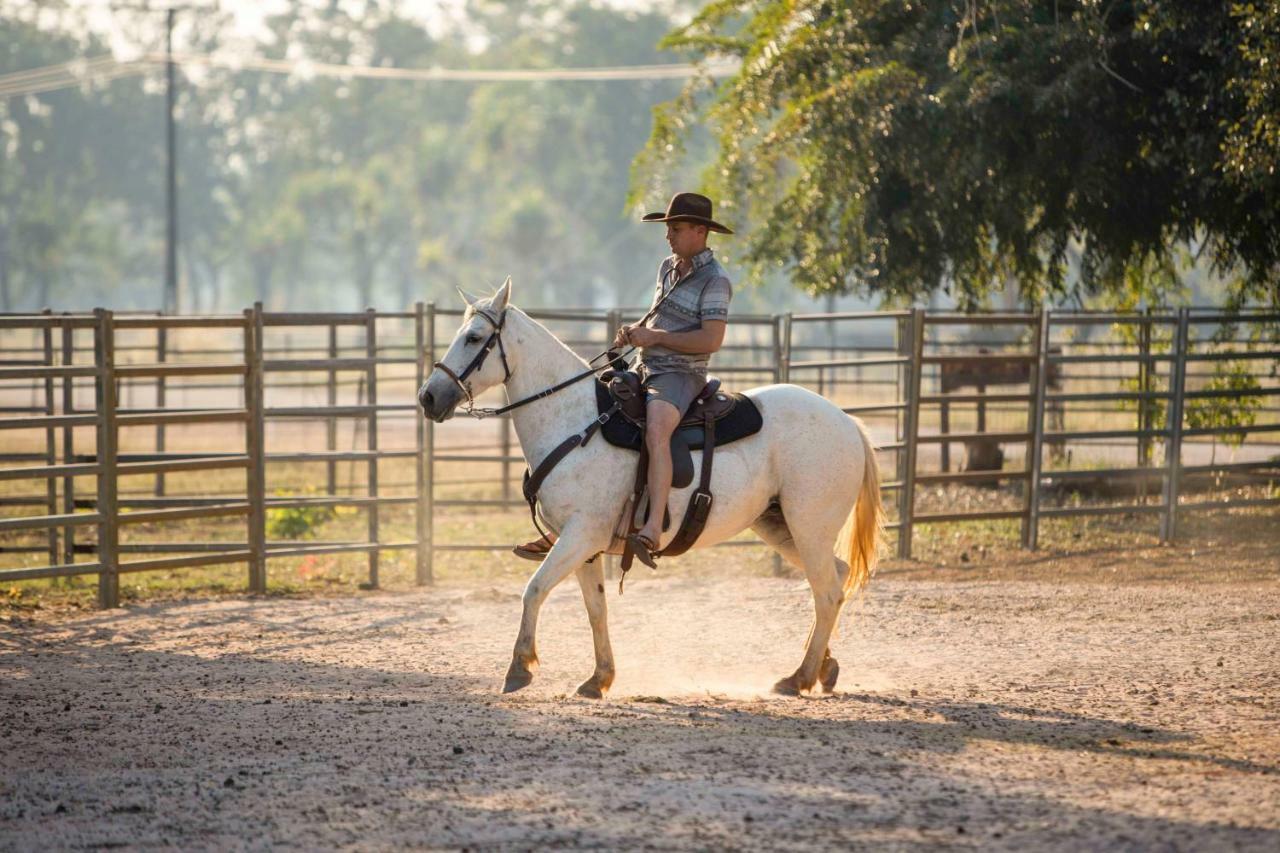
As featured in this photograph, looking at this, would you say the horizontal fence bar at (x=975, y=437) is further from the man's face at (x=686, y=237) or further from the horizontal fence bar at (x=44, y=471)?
the horizontal fence bar at (x=44, y=471)

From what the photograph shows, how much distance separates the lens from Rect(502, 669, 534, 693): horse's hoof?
21.8 feet

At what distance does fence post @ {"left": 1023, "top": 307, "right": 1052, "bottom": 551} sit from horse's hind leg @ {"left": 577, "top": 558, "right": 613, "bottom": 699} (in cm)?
569

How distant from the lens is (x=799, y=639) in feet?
27.8

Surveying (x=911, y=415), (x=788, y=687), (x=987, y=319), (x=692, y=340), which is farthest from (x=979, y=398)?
(x=692, y=340)

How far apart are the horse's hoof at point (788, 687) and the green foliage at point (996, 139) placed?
604cm

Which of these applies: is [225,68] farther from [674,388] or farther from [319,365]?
[674,388]

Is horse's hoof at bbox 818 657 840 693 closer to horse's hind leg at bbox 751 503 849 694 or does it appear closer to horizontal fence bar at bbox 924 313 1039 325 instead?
horse's hind leg at bbox 751 503 849 694

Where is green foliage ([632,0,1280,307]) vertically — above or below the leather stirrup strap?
above

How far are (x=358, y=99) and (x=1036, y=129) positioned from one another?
68.0 metres

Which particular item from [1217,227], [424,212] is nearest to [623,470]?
[1217,227]

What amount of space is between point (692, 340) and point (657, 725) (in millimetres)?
1768

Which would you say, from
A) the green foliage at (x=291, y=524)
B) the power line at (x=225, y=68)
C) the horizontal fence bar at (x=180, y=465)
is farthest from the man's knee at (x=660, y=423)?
the power line at (x=225, y=68)

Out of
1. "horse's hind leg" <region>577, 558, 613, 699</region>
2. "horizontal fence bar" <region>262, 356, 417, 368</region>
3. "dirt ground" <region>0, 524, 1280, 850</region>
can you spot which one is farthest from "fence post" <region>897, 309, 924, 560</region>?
"horse's hind leg" <region>577, 558, 613, 699</region>

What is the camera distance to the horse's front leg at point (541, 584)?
6.54 meters
